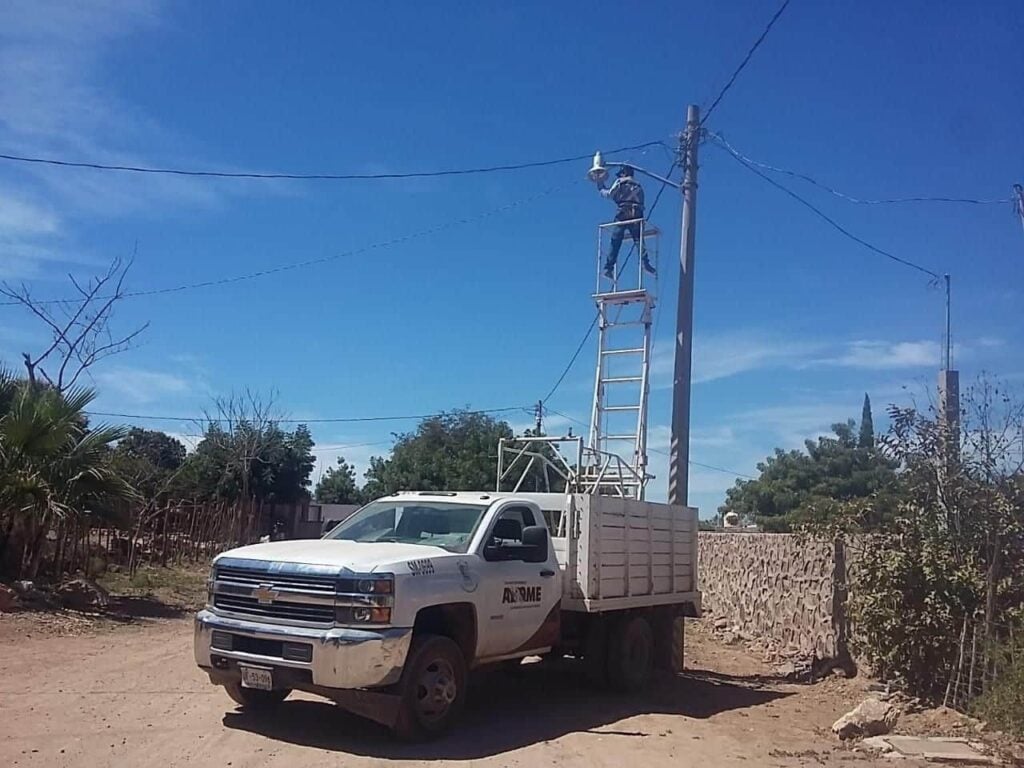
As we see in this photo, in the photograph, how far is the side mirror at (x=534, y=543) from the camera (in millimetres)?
9797

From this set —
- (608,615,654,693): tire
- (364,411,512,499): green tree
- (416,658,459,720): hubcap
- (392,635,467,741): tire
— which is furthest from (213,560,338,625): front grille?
(364,411,512,499): green tree

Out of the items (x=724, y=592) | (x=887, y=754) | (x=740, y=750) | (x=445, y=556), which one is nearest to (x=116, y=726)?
(x=445, y=556)

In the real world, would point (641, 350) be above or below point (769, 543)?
above

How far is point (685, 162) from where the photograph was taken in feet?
53.9

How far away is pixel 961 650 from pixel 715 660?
5.68 meters

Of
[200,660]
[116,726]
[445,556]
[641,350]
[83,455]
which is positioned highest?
[641,350]

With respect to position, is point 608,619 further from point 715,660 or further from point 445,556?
point 715,660

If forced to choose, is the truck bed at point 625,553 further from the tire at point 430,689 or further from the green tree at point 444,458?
the green tree at point 444,458

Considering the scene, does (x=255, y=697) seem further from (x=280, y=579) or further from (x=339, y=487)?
(x=339, y=487)

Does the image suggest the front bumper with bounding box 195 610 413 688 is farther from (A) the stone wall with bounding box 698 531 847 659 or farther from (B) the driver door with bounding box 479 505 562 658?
(A) the stone wall with bounding box 698 531 847 659

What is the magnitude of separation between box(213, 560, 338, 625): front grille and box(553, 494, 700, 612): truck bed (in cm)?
330

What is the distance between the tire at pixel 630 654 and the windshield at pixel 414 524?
109 inches

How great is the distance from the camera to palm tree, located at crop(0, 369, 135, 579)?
1498 centimetres

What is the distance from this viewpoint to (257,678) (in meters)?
8.34
